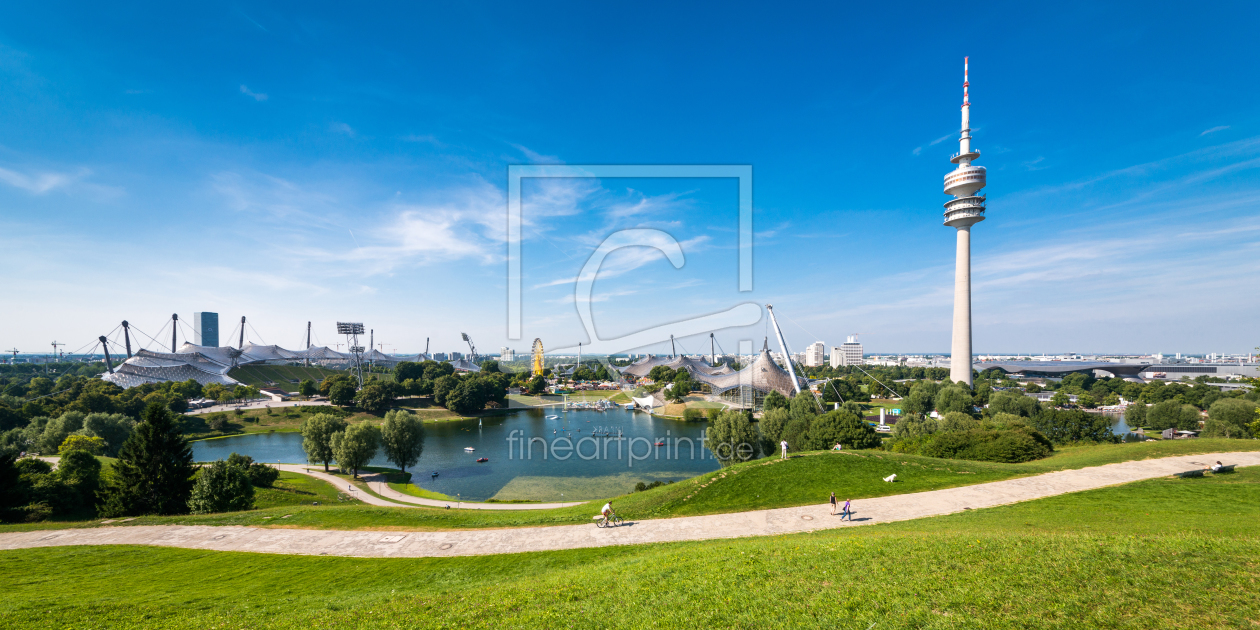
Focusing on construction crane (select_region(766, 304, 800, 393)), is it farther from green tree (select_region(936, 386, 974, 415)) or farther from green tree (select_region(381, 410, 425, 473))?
green tree (select_region(381, 410, 425, 473))

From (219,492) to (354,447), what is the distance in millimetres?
10660

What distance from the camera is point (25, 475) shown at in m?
16.1

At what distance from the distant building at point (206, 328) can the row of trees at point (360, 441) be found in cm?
16343

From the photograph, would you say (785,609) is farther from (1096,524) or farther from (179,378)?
(179,378)

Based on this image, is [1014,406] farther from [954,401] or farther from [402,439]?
[402,439]

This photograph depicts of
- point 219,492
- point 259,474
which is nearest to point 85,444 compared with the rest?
point 259,474

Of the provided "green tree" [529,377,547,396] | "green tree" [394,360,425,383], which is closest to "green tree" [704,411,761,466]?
"green tree" [529,377,547,396]

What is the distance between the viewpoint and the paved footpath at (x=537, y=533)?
34.3ft

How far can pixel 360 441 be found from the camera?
2762cm

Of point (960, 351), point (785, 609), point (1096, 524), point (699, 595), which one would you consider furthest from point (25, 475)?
point (960, 351)

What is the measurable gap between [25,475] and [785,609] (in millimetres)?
25402

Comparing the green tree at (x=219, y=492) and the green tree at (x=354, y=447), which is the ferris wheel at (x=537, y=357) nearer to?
the green tree at (x=354, y=447)

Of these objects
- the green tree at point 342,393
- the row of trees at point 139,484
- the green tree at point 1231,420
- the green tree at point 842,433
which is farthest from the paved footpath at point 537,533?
the green tree at point 342,393

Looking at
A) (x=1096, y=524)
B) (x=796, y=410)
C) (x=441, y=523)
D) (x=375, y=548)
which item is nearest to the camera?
(x=1096, y=524)
